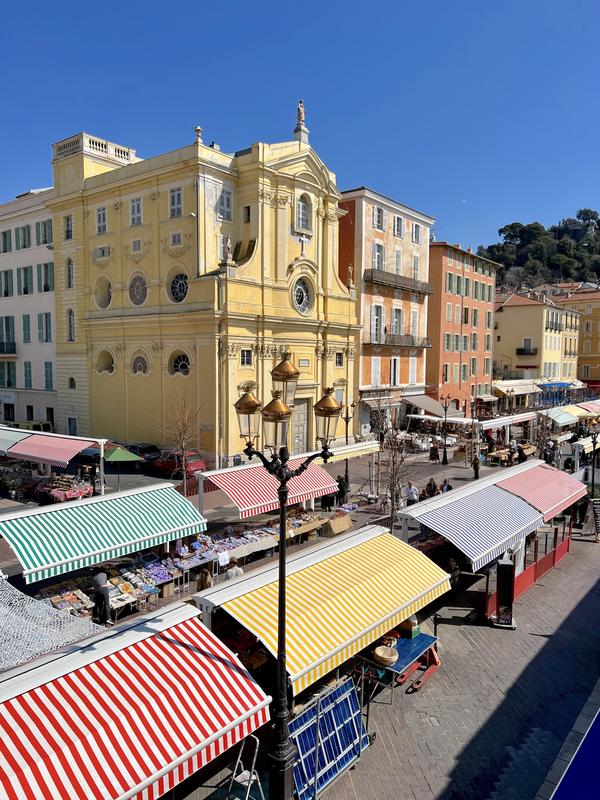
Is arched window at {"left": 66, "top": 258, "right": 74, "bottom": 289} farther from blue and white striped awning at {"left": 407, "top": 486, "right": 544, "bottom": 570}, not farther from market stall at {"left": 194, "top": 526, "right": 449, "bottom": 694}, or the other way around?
market stall at {"left": 194, "top": 526, "right": 449, "bottom": 694}

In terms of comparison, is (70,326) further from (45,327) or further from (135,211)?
(135,211)

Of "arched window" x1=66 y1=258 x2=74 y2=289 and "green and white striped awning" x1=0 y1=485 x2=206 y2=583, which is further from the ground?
"arched window" x1=66 y1=258 x2=74 y2=289

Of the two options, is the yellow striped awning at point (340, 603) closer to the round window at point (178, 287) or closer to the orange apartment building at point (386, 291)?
the round window at point (178, 287)

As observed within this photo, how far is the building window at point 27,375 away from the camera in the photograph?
3728 cm

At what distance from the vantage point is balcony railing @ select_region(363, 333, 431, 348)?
3619 centimetres

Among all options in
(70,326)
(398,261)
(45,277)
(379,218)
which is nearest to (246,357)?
(70,326)

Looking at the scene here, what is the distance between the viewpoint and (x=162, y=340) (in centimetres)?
2877

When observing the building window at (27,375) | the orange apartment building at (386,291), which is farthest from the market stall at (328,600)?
the building window at (27,375)

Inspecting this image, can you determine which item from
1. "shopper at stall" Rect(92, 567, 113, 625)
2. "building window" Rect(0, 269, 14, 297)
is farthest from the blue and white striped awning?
"building window" Rect(0, 269, 14, 297)

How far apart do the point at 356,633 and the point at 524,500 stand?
8.50 m

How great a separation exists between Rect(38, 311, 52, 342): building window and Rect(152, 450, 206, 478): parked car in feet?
46.2

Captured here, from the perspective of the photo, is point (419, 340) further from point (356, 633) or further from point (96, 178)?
point (356, 633)

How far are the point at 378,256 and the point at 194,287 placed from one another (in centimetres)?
1463

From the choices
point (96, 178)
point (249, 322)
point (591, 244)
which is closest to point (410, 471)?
point (249, 322)
